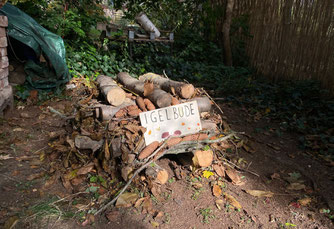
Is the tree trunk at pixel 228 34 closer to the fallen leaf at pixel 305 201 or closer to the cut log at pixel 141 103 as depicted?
the cut log at pixel 141 103

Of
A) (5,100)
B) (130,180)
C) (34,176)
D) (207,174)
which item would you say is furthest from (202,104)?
(5,100)

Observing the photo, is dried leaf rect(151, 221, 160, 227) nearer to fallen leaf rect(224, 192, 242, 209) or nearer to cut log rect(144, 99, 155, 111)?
fallen leaf rect(224, 192, 242, 209)

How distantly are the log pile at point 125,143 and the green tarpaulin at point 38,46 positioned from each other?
1.94 m

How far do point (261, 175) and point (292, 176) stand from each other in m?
0.32

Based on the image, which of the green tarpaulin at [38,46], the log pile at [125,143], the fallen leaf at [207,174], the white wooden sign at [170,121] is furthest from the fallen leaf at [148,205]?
the green tarpaulin at [38,46]

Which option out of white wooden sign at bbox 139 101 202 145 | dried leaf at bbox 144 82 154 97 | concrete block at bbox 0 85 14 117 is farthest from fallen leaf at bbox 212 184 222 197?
concrete block at bbox 0 85 14 117

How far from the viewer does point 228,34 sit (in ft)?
22.2

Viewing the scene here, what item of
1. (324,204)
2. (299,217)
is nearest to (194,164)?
(299,217)

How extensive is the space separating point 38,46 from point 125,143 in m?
2.73

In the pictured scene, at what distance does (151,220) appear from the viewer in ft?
6.23

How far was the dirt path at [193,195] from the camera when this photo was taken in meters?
1.89

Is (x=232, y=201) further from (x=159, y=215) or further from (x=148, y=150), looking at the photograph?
(x=148, y=150)

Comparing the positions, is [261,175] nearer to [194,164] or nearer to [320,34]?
[194,164]

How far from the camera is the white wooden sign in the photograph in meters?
2.27
